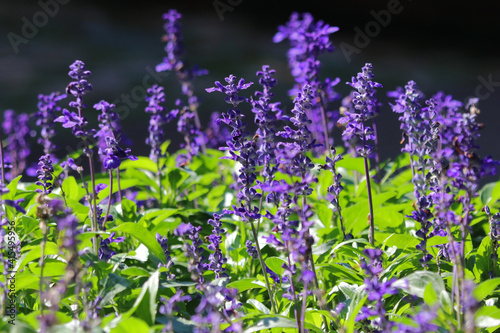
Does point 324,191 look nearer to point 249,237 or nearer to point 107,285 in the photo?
point 249,237

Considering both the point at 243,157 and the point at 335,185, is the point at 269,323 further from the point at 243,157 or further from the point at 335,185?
the point at 335,185

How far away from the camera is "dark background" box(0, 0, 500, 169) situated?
41.6 ft

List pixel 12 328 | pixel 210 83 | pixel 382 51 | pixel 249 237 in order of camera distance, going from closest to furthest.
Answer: pixel 12 328 → pixel 249 237 → pixel 210 83 → pixel 382 51

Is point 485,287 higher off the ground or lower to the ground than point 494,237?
lower

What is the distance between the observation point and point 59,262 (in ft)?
8.39

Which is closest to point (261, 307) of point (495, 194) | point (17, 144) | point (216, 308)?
point (216, 308)

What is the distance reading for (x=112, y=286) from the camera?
2.37 meters

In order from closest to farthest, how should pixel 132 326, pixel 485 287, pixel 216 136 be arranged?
pixel 132 326
pixel 485 287
pixel 216 136

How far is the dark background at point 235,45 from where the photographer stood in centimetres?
1268

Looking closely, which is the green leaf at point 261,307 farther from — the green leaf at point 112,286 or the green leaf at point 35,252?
the green leaf at point 35,252

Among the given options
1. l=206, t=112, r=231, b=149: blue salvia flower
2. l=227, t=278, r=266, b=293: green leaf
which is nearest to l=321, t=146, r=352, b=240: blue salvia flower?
l=227, t=278, r=266, b=293: green leaf

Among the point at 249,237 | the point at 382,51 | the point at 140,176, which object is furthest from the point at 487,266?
the point at 382,51

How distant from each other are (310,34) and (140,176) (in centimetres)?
145

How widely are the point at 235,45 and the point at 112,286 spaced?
1260 centimetres
